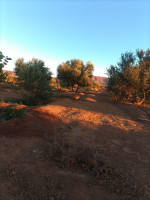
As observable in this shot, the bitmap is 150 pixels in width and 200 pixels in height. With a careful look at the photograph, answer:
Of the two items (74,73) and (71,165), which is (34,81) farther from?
(71,165)

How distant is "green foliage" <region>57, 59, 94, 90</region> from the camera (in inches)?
735

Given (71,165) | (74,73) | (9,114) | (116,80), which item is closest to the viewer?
(71,165)

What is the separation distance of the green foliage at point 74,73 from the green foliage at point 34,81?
6.99m

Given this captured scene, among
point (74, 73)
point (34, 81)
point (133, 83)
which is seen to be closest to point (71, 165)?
point (34, 81)

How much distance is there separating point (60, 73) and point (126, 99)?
10.8 metres

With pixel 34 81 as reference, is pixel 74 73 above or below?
above

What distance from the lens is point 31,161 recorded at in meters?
3.30

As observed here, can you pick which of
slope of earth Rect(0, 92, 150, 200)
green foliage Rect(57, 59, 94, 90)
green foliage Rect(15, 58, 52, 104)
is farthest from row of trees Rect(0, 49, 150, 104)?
slope of earth Rect(0, 92, 150, 200)

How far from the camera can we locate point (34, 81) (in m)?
11.0

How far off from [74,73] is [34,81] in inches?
327

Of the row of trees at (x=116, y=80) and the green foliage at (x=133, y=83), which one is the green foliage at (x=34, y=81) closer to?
the row of trees at (x=116, y=80)

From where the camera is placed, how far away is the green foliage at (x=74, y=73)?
735 inches

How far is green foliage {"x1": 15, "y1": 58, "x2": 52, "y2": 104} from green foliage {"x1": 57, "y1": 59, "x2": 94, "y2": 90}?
6990 mm

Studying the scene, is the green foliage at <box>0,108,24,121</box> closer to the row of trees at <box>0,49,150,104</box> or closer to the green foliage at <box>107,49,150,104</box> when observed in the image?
the row of trees at <box>0,49,150,104</box>
